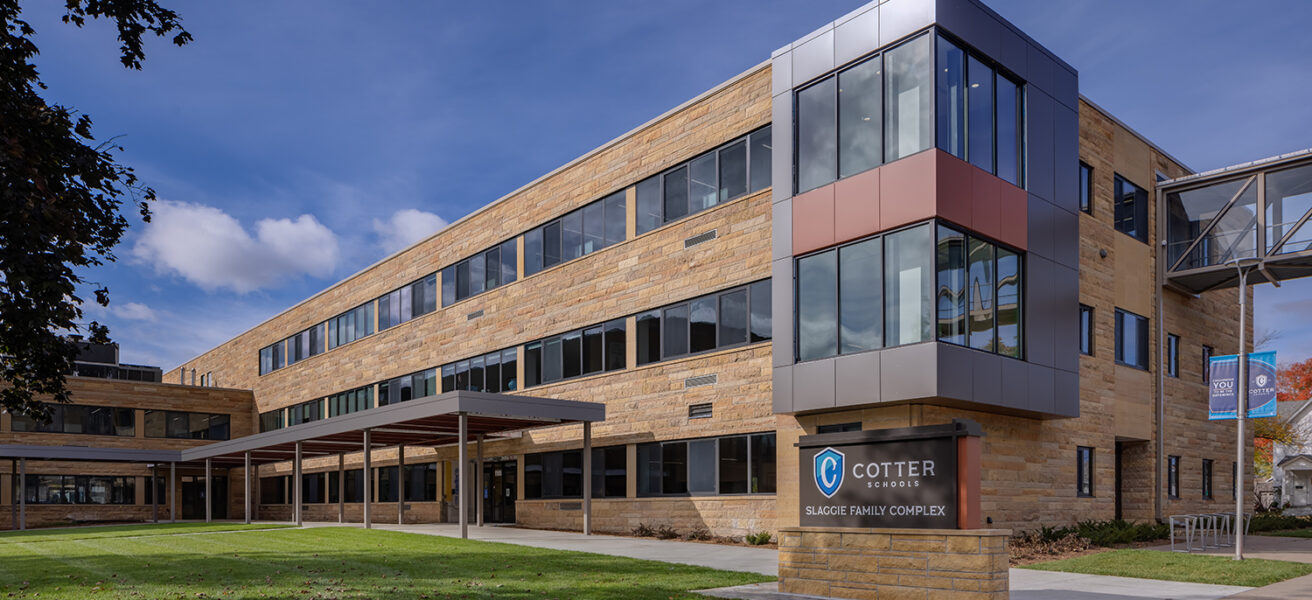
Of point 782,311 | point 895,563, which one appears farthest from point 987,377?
point 895,563

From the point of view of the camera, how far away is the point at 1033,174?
70.0 feet

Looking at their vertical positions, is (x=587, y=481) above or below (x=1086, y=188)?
below

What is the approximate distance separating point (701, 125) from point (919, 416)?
9.78m

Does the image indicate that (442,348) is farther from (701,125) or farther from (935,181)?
(935,181)

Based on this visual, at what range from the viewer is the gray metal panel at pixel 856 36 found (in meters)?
20.0

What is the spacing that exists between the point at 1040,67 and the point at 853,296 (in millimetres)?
7113

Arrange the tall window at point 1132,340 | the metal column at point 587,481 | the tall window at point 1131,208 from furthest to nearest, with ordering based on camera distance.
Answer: the tall window at point 1131,208
the tall window at point 1132,340
the metal column at point 587,481

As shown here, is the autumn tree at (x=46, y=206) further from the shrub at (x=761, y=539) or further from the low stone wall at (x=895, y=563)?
the shrub at (x=761, y=539)

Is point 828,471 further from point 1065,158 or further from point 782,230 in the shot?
point 1065,158

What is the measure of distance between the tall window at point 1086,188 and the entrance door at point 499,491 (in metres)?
18.2

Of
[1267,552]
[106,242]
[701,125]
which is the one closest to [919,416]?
[1267,552]

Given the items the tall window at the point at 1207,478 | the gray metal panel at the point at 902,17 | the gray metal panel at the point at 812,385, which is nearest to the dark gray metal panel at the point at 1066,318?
the gray metal panel at the point at 812,385

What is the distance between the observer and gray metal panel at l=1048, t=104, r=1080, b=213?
2219 cm

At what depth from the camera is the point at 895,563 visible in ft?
38.7
